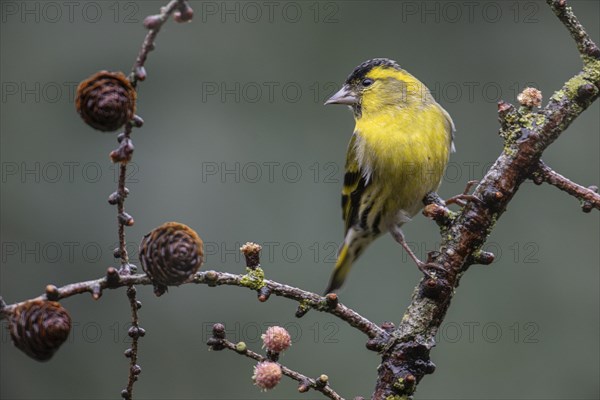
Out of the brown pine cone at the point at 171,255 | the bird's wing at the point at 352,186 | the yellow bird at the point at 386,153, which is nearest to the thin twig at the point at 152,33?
the brown pine cone at the point at 171,255

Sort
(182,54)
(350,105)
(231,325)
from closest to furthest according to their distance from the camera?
(350,105) < (231,325) < (182,54)

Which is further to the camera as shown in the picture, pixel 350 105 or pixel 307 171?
pixel 307 171

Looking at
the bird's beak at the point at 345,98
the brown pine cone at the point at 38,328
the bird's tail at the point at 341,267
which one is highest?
the bird's beak at the point at 345,98

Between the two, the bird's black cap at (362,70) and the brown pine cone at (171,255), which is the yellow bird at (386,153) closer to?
the bird's black cap at (362,70)

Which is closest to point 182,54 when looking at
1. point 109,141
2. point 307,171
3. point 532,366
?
point 109,141

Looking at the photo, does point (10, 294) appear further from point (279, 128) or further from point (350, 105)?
point (350, 105)

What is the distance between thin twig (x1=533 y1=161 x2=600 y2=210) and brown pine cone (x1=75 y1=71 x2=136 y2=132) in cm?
94

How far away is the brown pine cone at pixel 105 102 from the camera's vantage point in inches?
52.2

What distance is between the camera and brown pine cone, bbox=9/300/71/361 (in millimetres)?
1320

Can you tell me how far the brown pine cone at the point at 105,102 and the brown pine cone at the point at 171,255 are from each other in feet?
0.71

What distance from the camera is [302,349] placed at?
4.43 m

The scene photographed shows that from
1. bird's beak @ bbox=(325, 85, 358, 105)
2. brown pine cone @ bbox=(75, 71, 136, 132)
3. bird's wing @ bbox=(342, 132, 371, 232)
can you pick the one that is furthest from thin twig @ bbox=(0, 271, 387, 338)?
bird's beak @ bbox=(325, 85, 358, 105)

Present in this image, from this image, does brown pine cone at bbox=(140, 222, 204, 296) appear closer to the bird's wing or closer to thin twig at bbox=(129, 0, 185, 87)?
thin twig at bbox=(129, 0, 185, 87)

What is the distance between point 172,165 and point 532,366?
2.39 metres
